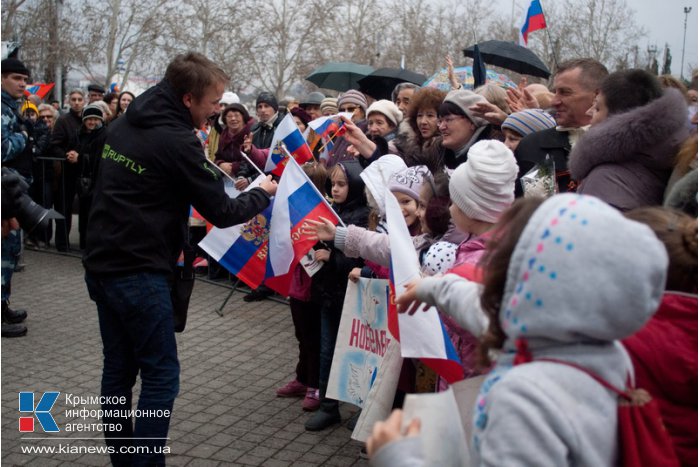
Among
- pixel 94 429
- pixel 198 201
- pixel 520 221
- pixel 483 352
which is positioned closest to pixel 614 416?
pixel 483 352

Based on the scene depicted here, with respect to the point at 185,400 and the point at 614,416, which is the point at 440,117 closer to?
the point at 185,400

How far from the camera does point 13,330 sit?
705cm

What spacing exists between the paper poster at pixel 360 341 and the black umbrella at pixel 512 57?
5.38 meters

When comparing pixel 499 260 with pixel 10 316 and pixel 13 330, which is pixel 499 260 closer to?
pixel 13 330

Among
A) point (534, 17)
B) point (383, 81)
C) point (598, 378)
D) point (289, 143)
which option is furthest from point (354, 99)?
point (598, 378)

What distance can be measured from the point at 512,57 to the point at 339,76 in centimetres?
425

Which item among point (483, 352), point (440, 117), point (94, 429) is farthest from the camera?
point (440, 117)

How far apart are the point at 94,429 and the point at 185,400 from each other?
0.79 m

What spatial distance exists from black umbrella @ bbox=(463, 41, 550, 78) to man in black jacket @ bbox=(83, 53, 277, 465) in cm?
592

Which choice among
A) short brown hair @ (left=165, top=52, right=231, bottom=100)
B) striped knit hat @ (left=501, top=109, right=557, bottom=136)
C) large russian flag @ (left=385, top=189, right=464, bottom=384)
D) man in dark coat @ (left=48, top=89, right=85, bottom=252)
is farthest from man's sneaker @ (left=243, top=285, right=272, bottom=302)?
large russian flag @ (left=385, top=189, right=464, bottom=384)

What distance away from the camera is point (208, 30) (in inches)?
1298

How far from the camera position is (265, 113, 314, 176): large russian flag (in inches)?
241

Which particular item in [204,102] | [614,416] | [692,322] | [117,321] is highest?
[204,102]

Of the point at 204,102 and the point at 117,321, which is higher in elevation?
the point at 204,102
